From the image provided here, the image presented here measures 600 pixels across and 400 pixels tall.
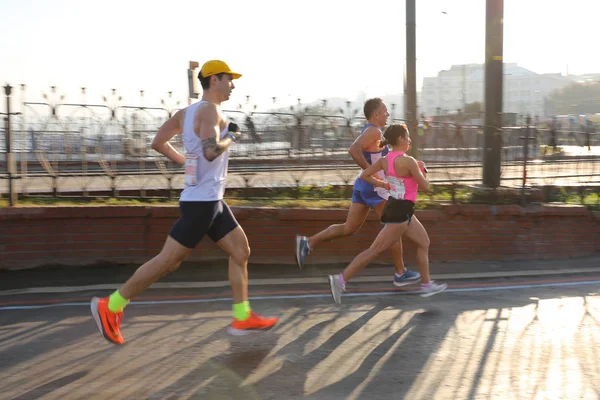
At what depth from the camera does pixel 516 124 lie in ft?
32.9

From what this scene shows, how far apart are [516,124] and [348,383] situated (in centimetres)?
702

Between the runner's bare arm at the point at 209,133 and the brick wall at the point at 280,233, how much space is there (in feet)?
9.51

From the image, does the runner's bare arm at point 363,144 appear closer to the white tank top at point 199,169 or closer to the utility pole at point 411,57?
the white tank top at point 199,169

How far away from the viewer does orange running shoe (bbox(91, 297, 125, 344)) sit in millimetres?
4625

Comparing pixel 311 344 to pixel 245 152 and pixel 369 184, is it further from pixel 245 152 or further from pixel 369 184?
pixel 245 152

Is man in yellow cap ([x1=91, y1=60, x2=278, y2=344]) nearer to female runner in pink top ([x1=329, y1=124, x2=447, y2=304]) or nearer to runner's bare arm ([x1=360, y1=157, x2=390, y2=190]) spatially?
female runner in pink top ([x1=329, y1=124, x2=447, y2=304])

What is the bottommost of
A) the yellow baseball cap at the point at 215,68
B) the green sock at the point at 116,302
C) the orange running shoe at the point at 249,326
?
the orange running shoe at the point at 249,326

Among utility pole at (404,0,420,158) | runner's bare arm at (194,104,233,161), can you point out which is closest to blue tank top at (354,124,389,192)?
runner's bare arm at (194,104,233,161)

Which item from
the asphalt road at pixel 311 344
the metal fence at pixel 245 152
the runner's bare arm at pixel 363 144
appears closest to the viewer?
the asphalt road at pixel 311 344

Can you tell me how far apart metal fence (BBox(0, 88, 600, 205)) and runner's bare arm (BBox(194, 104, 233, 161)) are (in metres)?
4.36

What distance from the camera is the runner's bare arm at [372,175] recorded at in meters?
6.00

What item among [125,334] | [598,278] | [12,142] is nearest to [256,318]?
[125,334]

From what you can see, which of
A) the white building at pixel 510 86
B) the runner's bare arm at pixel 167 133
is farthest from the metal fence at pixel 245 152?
the white building at pixel 510 86

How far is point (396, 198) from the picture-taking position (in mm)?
5984
